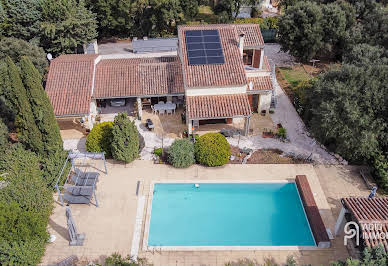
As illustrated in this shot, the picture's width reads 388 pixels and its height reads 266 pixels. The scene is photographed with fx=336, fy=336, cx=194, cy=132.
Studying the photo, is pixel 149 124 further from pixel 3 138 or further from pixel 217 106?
pixel 3 138

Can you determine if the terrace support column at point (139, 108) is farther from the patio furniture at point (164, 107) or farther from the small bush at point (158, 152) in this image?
the small bush at point (158, 152)

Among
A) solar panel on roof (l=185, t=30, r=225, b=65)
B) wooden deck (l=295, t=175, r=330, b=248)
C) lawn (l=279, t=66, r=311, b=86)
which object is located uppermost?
solar panel on roof (l=185, t=30, r=225, b=65)

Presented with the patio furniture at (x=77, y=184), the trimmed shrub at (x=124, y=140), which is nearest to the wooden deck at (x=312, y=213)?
the trimmed shrub at (x=124, y=140)

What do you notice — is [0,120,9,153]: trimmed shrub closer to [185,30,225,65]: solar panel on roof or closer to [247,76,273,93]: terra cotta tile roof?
[185,30,225,65]: solar panel on roof

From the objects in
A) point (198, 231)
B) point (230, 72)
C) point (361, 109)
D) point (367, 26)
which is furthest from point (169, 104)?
point (367, 26)

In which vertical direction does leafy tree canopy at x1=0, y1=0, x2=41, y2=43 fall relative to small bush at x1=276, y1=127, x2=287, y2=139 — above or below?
above

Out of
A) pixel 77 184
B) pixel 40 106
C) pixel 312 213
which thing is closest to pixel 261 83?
pixel 312 213

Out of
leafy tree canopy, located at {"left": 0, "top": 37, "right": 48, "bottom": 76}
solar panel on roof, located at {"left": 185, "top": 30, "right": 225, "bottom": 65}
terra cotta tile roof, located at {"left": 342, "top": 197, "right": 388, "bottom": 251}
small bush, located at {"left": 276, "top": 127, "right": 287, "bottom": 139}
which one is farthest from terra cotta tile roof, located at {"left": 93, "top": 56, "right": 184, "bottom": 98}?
terra cotta tile roof, located at {"left": 342, "top": 197, "right": 388, "bottom": 251}
